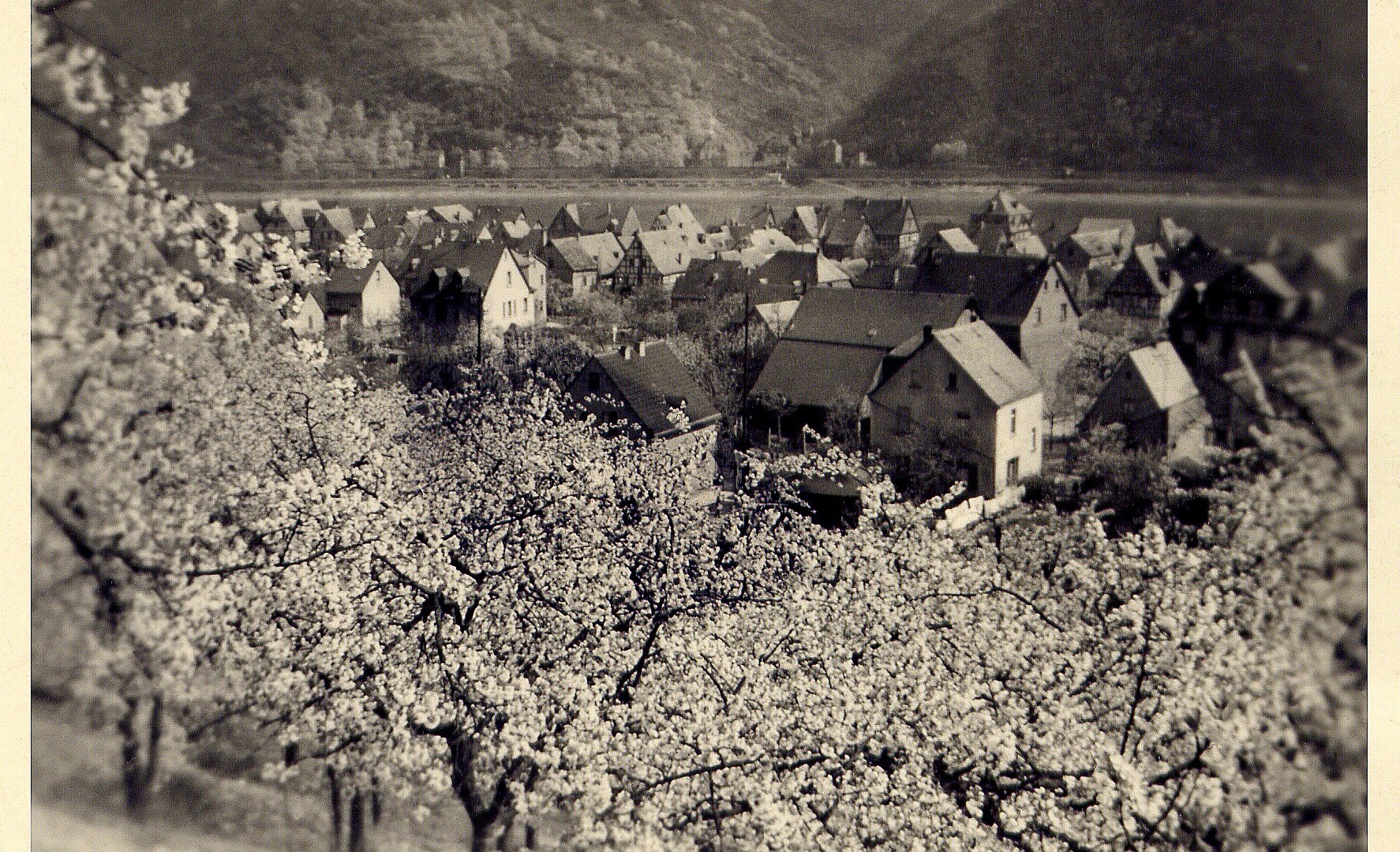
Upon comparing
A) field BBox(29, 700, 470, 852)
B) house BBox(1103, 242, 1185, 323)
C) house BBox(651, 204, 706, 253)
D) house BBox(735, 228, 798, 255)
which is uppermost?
house BBox(651, 204, 706, 253)

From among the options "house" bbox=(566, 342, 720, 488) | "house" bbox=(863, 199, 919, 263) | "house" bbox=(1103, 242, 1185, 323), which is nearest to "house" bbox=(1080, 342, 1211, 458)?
"house" bbox=(1103, 242, 1185, 323)

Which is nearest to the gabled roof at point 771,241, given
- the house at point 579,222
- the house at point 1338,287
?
the house at point 579,222

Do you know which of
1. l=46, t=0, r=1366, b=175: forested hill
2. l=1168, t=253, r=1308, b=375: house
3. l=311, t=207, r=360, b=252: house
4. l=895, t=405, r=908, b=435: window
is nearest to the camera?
l=1168, t=253, r=1308, b=375: house

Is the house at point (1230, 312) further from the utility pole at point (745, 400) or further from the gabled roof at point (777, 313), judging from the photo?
the utility pole at point (745, 400)

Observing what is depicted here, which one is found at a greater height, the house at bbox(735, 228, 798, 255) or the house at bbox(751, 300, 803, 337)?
the house at bbox(735, 228, 798, 255)

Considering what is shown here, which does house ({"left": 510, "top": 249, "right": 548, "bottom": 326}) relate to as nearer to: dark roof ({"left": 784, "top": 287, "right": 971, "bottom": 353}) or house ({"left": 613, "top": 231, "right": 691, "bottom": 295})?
house ({"left": 613, "top": 231, "right": 691, "bottom": 295})

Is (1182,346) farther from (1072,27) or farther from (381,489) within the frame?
(381,489)

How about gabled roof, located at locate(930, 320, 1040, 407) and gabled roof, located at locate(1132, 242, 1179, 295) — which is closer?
gabled roof, located at locate(1132, 242, 1179, 295)

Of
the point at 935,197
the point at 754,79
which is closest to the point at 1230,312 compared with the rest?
the point at 935,197
